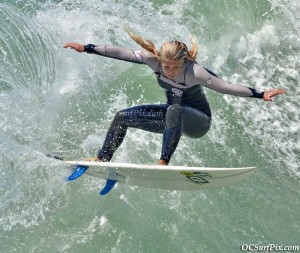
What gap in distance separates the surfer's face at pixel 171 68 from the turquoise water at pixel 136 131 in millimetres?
1688

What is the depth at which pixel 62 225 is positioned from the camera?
221 inches

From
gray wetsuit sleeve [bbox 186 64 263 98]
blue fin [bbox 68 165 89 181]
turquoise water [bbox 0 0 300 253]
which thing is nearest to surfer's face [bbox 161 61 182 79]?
gray wetsuit sleeve [bbox 186 64 263 98]

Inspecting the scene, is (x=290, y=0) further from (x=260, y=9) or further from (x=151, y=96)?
(x=151, y=96)

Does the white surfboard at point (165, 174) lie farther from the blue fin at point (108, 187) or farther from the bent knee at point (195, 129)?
the bent knee at point (195, 129)

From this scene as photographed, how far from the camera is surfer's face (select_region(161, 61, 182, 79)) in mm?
4799

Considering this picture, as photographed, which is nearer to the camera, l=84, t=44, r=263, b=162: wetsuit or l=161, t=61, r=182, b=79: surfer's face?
l=161, t=61, r=182, b=79: surfer's face

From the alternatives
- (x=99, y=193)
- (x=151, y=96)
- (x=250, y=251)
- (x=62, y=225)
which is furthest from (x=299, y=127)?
(x=62, y=225)

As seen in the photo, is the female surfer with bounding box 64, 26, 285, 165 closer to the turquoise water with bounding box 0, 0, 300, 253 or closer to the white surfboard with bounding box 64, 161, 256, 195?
the white surfboard with bounding box 64, 161, 256, 195

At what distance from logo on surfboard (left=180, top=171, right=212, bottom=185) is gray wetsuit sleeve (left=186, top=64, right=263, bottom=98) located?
899 millimetres

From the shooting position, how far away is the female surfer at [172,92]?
15.9ft

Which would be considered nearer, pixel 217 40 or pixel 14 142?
pixel 14 142

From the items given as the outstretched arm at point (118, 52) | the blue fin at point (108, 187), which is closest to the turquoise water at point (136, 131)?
the blue fin at point (108, 187)

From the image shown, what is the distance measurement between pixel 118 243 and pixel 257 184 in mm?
2038

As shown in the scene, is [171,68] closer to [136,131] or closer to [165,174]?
[165,174]
